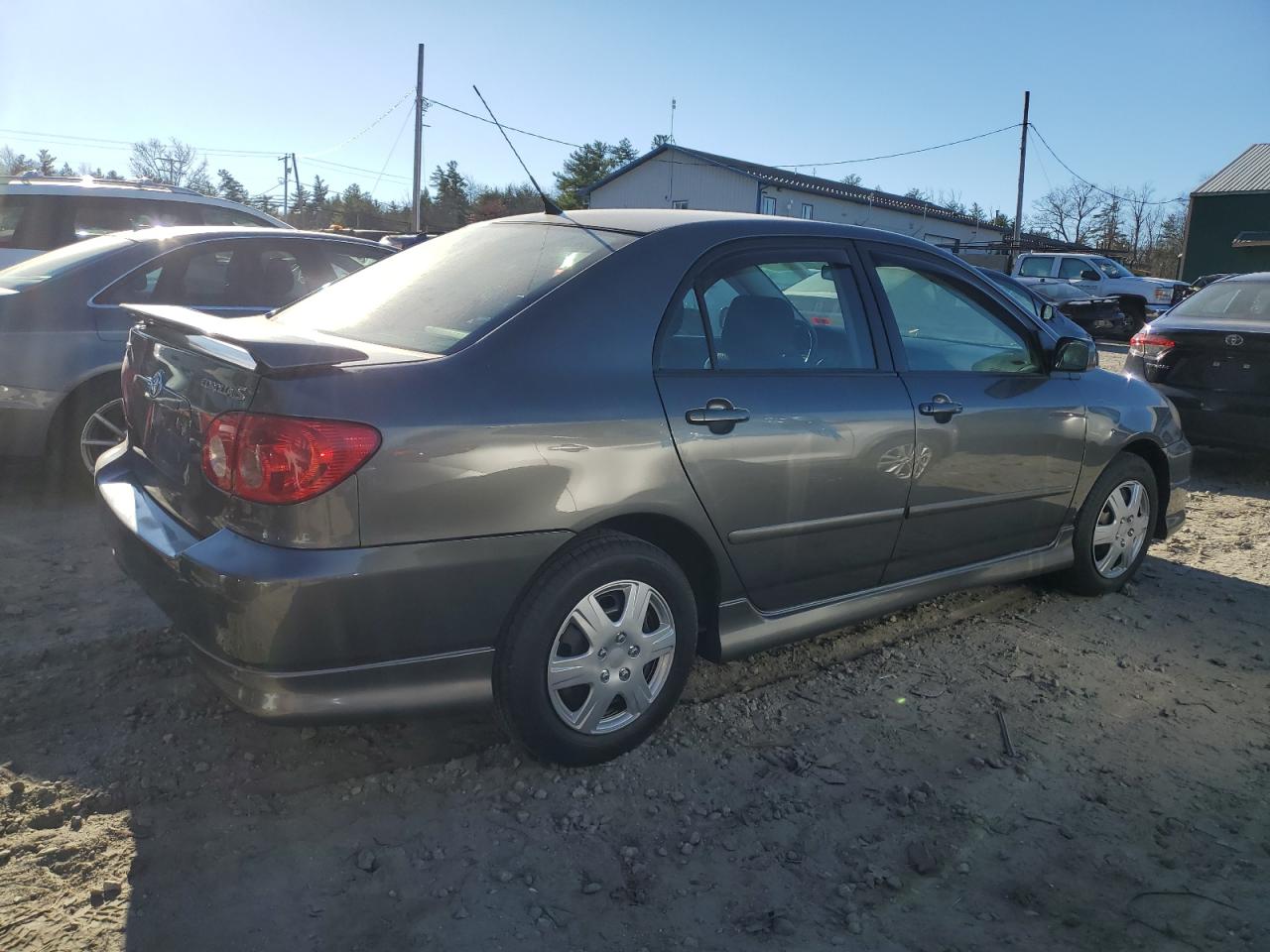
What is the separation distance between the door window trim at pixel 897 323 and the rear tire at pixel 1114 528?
2.45ft

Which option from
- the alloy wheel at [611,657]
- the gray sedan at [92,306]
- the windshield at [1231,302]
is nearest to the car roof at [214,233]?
the gray sedan at [92,306]

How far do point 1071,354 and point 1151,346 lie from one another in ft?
13.4

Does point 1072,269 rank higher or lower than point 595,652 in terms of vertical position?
higher

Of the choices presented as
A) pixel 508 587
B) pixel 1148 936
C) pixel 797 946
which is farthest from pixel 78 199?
pixel 1148 936

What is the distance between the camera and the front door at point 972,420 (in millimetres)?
3771

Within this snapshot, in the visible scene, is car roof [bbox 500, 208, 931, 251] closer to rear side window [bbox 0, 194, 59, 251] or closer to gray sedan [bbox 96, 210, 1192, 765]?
gray sedan [bbox 96, 210, 1192, 765]

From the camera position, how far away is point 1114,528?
15.5 ft

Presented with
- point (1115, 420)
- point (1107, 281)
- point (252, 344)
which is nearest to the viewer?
point (252, 344)

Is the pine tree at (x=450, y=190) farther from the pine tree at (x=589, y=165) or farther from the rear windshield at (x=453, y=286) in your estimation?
the rear windshield at (x=453, y=286)

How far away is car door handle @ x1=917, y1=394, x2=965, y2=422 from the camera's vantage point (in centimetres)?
370

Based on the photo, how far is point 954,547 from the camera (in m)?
3.99

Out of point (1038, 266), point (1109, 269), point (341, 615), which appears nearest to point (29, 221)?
point (341, 615)

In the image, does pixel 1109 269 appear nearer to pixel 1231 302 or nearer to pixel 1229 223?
pixel 1231 302

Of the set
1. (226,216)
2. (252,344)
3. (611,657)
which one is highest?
(226,216)
